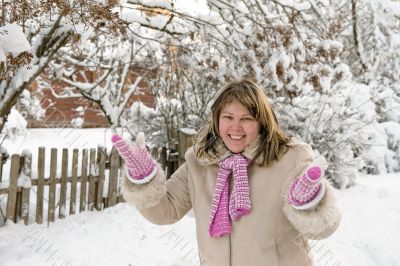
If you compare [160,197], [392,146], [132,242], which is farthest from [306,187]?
[392,146]

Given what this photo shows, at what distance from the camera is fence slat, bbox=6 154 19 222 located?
468 cm

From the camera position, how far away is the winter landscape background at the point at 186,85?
3727mm

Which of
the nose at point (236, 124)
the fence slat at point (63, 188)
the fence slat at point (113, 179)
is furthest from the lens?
the fence slat at point (113, 179)

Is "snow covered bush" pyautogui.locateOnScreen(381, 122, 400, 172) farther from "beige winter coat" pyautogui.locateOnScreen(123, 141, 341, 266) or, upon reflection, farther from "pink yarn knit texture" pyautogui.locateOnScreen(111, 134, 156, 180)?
"pink yarn knit texture" pyautogui.locateOnScreen(111, 134, 156, 180)

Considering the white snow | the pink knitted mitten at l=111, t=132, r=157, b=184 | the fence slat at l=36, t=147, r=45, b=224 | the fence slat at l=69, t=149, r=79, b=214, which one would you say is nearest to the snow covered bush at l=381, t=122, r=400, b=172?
the fence slat at l=69, t=149, r=79, b=214

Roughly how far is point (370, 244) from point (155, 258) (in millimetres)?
2739

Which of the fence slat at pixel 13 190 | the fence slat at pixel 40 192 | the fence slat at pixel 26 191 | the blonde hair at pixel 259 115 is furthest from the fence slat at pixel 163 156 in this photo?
the blonde hair at pixel 259 115

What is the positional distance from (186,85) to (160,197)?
5684 millimetres

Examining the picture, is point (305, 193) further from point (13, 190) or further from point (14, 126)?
point (14, 126)

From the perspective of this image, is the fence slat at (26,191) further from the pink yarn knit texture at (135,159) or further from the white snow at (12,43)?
the pink yarn knit texture at (135,159)

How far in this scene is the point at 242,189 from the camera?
1877mm

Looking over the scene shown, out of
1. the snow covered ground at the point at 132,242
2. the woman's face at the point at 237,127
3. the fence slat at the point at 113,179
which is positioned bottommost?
the snow covered ground at the point at 132,242

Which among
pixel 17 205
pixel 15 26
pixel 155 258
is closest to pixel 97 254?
pixel 155 258

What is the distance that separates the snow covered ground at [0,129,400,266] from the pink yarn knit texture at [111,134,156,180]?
89.6 inches
